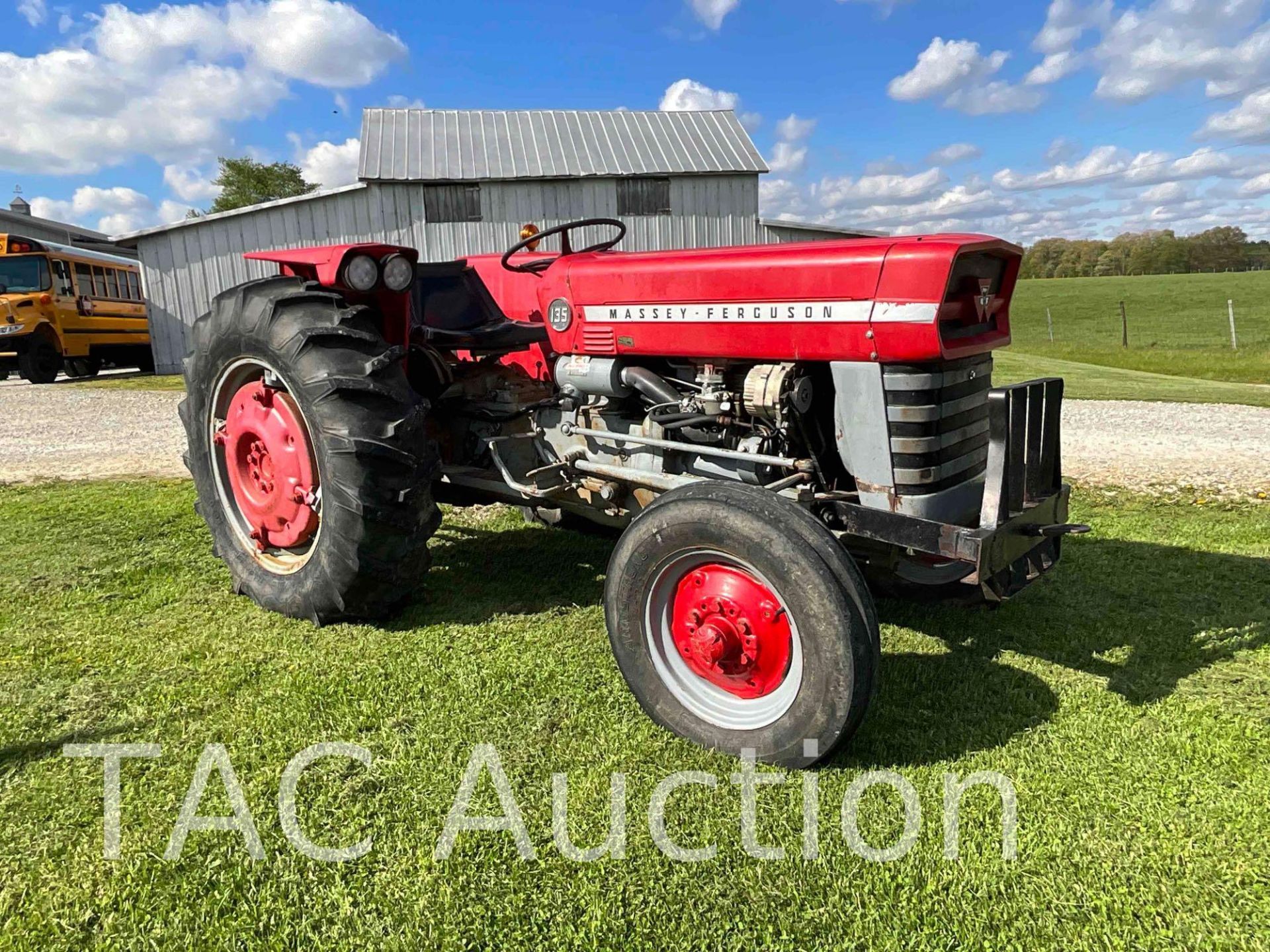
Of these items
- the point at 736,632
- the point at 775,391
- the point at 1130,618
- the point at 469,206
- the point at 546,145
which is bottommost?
the point at 1130,618

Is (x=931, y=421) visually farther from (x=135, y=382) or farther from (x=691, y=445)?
(x=135, y=382)

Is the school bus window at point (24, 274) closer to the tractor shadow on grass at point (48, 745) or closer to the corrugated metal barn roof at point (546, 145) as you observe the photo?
the corrugated metal barn roof at point (546, 145)

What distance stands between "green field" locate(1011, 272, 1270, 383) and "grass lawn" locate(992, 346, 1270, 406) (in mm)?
1492

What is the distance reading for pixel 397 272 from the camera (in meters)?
3.39

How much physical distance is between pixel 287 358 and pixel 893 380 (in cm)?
224

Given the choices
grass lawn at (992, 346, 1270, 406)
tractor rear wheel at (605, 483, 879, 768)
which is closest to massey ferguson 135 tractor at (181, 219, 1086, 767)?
tractor rear wheel at (605, 483, 879, 768)

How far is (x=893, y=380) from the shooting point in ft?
8.31

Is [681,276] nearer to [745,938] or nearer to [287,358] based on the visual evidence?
[287,358]

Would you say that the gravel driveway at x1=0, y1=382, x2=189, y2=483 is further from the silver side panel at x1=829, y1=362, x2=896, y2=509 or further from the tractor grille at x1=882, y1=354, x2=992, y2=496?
the tractor grille at x1=882, y1=354, x2=992, y2=496

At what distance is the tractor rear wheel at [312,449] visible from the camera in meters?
3.10

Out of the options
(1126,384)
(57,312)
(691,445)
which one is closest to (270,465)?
(691,445)

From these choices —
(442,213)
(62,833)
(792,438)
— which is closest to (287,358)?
(62,833)

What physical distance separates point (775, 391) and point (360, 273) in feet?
5.75

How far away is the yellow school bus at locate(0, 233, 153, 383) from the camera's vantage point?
14.2 meters
